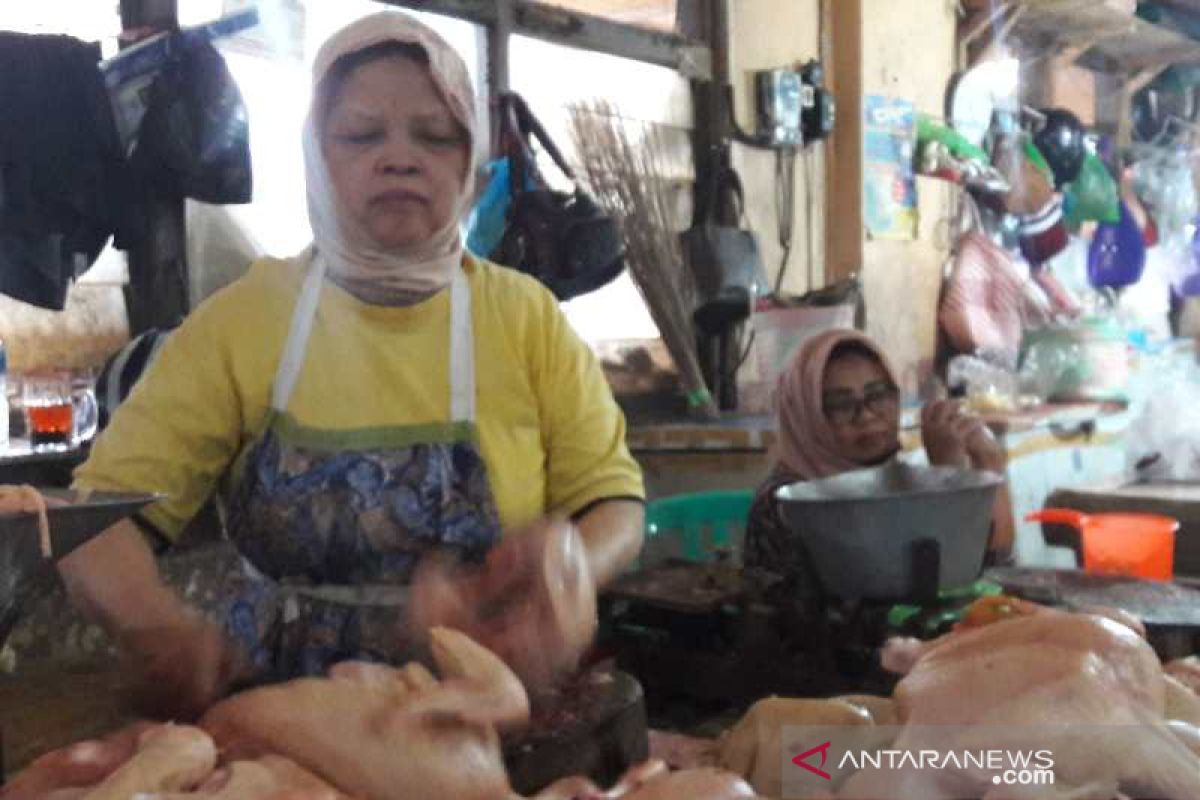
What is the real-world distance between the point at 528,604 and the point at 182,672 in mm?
363

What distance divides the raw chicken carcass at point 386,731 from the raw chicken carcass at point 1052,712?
Answer: 339 mm

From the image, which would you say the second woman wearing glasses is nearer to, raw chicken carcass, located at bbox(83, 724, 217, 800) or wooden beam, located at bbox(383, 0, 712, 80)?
wooden beam, located at bbox(383, 0, 712, 80)

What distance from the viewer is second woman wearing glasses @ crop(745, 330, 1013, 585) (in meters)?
3.06

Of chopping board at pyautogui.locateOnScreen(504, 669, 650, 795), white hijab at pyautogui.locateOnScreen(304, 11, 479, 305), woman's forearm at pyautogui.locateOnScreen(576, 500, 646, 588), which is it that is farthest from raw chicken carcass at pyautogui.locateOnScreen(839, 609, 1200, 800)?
white hijab at pyautogui.locateOnScreen(304, 11, 479, 305)

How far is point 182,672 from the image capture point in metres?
1.24

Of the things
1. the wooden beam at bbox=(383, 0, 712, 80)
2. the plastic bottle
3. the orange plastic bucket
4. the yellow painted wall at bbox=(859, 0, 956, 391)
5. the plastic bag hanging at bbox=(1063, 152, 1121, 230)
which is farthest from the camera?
the plastic bag hanging at bbox=(1063, 152, 1121, 230)

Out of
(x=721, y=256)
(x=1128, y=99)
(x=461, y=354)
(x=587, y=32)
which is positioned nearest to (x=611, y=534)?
(x=461, y=354)

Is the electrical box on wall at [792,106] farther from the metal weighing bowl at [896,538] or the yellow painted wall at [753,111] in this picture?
the metal weighing bowl at [896,538]

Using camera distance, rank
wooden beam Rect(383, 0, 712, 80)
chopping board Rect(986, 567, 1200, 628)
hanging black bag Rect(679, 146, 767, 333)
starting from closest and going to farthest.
A: 1. chopping board Rect(986, 567, 1200, 628)
2. wooden beam Rect(383, 0, 712, 80)
3. hanging black bag Rect(679, 146, 767, 333)

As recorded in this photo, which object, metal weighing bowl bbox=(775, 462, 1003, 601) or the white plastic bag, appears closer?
metal weighing bowl bbox=(775, 462, 1003, 601)

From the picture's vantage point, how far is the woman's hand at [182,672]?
1220 millimetres

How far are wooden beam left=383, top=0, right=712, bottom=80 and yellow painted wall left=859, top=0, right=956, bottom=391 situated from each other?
3.45 ft

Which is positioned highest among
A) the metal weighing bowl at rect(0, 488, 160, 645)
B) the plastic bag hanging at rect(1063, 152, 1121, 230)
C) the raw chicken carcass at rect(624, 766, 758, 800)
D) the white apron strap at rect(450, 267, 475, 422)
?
the plastic bag hanging at rect(1063, 152, 1121, 230)

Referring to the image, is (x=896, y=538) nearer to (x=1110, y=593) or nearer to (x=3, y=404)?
(x=1110, y=593)
